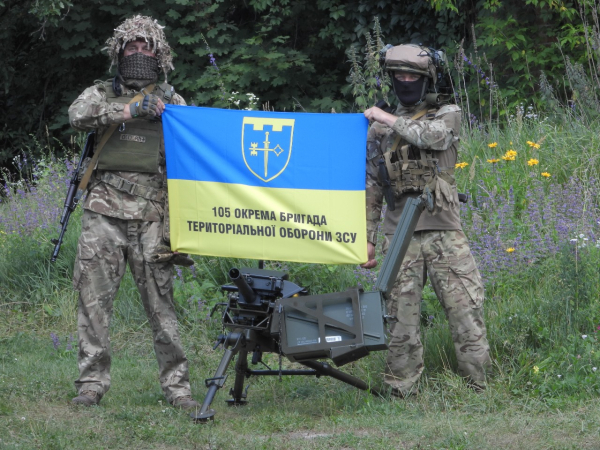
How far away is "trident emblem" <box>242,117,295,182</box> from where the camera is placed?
214 inches

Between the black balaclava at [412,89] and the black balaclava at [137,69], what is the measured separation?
156 cm

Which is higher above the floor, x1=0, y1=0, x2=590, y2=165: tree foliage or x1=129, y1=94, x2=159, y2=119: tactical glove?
x1=0, y1=0, x2=590, y2=165: tree foliage

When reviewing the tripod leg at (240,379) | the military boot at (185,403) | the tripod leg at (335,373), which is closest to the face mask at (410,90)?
the tripod leg at (335,373)

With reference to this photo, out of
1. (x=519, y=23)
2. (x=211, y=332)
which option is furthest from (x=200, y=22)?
(x=211, y=332)

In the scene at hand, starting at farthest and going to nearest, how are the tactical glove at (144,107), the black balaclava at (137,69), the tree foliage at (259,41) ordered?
the tree foliage at (259,41) < the black balaclava at (137,69) < the tactical glove at (144,107)

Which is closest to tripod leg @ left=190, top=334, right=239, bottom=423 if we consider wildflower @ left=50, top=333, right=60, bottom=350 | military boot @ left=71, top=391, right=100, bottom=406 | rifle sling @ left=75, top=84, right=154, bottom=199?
military boot @ left=71, top=391, right=100, bottom=406

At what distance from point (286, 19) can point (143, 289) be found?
10.2 metres

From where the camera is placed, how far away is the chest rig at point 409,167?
5.51 meters

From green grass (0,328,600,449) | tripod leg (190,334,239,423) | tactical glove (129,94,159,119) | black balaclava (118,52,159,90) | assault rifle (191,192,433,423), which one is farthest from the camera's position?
black balaclava (118,52,159,90)

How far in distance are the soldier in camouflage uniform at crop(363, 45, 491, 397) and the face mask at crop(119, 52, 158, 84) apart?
1436 mm

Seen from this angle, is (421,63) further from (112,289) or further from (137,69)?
(112,289)

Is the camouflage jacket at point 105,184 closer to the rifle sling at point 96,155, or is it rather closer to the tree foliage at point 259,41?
the rifle sling at point 96,155

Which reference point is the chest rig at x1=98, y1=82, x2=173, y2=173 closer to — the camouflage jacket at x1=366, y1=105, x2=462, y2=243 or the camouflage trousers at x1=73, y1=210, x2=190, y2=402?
the camouflage trousers at x1=73, y1=210, x2=190, y2=402

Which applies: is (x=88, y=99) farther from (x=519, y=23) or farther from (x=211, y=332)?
(x=519, y=23)
